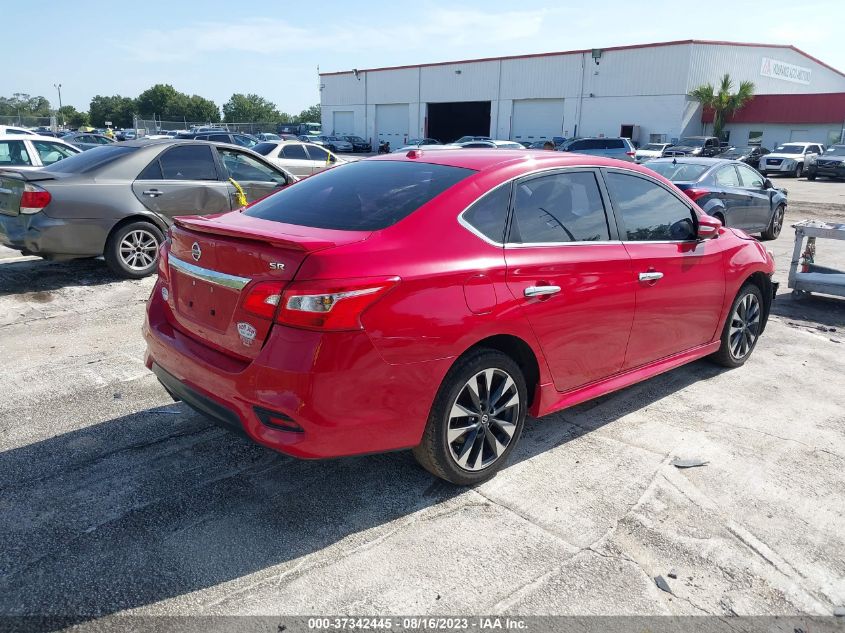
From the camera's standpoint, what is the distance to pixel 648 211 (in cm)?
447

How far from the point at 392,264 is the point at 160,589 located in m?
1.65

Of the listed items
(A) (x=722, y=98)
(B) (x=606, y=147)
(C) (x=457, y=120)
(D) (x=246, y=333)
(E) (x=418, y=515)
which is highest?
(A) (x=722, y=98)

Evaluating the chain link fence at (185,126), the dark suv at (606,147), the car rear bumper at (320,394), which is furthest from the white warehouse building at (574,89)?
the car rear bumper at (320,394)

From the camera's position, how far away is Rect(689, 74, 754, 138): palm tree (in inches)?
1753

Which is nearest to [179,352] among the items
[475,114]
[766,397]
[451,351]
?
[451,351]

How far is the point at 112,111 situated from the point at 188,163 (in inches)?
4638

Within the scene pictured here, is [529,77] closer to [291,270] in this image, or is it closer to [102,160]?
[102,160]

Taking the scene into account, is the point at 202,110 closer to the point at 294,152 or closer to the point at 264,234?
the point at 294,152

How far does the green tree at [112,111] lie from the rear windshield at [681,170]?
98451mm

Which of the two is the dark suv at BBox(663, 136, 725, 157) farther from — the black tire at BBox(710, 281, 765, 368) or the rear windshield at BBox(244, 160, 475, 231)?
the rear windshield at BBox(244, 160, 475, 231)

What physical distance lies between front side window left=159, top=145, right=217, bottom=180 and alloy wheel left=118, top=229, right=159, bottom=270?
2.58 ft

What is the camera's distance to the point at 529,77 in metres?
51.1

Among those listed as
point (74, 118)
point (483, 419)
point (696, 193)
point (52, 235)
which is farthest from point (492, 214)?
point (74, 118)

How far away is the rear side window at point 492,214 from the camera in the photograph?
135 inches
